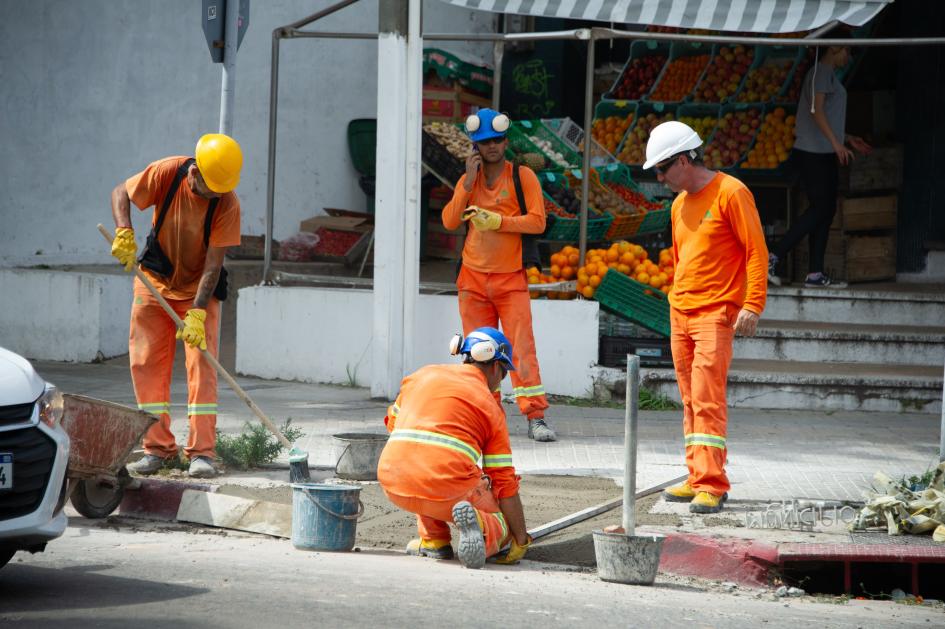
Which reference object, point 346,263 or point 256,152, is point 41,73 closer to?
point 256,152

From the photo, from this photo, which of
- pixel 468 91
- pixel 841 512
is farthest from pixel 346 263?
pixel 841 512

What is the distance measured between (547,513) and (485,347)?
4.54ft

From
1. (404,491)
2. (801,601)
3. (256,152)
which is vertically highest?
(256,152)

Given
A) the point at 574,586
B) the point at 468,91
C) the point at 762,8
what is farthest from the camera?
the point at 468,91

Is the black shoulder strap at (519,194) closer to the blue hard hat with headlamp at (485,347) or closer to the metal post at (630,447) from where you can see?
the blue hard hat with headlamp at (485,347)

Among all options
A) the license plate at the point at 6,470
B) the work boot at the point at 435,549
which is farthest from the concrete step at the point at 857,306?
the license plate at the point at 6,470

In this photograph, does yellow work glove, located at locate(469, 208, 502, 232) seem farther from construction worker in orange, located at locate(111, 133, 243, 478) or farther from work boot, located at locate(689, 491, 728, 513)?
work boot, located at locate(689, 491, 728, 513)

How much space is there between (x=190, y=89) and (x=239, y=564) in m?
9.11

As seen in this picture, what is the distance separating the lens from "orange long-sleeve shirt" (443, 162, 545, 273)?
9.02 metres

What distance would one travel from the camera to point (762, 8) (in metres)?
9.70

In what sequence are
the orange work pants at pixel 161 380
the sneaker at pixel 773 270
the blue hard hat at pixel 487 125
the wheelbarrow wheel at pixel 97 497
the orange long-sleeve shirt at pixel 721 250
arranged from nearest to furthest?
the wheelbarrow wheel at pixel 97 497 < the orange long-sleeve shirt at pixel 721 250 < the orange work pants at pixel 161 380 < the blue hard hat at pixel 487 125 < the sneaker at pixel 773 270

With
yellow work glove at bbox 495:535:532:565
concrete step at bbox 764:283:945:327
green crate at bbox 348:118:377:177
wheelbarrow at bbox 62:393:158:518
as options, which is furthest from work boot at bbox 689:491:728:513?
green crate at bbox 348:118:377:177

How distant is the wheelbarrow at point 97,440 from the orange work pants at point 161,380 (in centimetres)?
83

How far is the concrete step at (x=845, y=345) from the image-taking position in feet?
36.6
